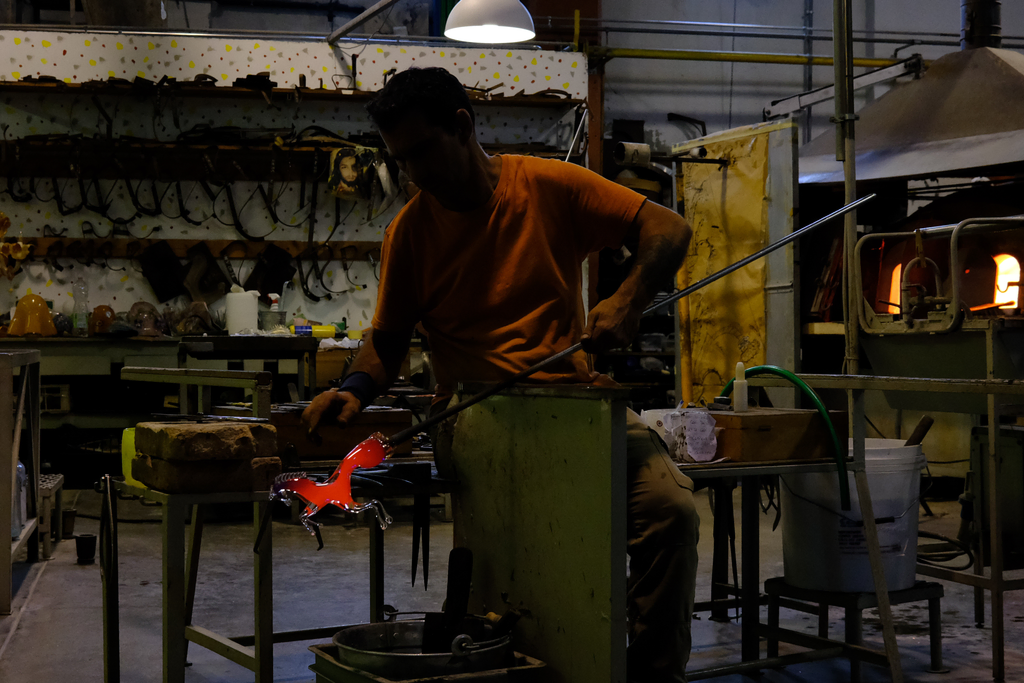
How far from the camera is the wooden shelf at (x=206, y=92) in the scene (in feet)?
21.0

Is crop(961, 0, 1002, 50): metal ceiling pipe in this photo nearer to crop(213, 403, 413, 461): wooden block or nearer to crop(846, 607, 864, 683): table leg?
crop(846, 607, 864, 683): table leg

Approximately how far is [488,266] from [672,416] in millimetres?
593

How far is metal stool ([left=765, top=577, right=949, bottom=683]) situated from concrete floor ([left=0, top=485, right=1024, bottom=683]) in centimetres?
9

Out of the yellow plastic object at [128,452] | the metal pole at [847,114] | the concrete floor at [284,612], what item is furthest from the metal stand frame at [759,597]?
the metal pole at [847,114]

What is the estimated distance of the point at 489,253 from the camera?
80.9 inches

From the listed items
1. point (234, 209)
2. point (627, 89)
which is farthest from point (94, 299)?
point (627, 89)


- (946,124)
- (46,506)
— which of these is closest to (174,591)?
(46,506)

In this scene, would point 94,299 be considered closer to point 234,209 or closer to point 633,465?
point 234,209

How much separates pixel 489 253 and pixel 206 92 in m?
5.16

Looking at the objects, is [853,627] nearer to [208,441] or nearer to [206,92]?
[208,441]

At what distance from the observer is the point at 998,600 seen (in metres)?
2.74

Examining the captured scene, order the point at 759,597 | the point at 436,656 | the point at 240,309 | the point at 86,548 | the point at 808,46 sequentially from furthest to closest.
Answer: the point at 808,46
the point at 240,309
the point at 86,548
the point at 759,597
the point at 436,656

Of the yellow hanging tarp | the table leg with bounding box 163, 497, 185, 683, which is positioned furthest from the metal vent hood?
the table leg with bounding box 163, 497, 185, 683

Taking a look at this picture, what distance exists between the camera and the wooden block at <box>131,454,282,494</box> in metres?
1.89
